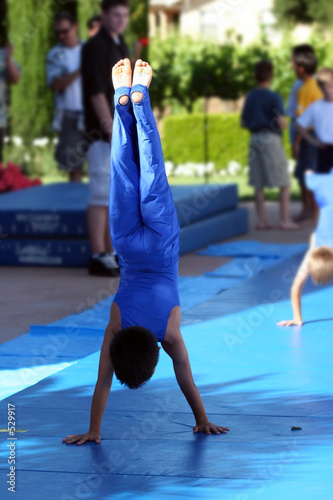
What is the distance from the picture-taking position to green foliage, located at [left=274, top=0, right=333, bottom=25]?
3197cm

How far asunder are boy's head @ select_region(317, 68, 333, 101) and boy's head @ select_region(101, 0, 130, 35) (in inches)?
85.6

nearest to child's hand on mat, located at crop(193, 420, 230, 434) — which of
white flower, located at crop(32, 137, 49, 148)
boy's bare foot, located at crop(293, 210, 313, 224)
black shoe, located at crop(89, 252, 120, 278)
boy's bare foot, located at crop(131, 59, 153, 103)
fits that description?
boy's bare foot, located at crop(131, 59, 153, 103)

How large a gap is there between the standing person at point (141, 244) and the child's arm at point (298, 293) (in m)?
1.96

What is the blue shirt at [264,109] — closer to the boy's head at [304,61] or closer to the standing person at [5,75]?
the boy's head at [304,61]

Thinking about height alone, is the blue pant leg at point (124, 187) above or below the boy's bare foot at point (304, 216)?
above

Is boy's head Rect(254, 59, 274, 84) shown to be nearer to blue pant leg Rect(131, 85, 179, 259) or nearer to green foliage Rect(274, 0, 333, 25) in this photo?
blue pant leg Rect(131, 85, 179, 259)

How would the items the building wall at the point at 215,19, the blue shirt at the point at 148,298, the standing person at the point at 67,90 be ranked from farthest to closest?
the building wall at the point at 215,19, the standing person at the point at 67,90, the blue shirt at the point at 148,298

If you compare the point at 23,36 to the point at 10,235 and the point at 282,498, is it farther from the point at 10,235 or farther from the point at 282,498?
the point at 282,498

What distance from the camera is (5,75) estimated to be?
48.4 ft

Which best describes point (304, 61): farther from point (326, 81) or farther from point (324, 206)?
point (324, 206)

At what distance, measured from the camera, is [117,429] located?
161 inches

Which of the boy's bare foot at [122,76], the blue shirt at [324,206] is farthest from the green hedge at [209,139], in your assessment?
the boy's bare foot at [122,76]

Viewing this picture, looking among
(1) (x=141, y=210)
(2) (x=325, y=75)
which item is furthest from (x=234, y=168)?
(1) (x=141, y=210)

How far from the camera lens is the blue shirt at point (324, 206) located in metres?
6.00
